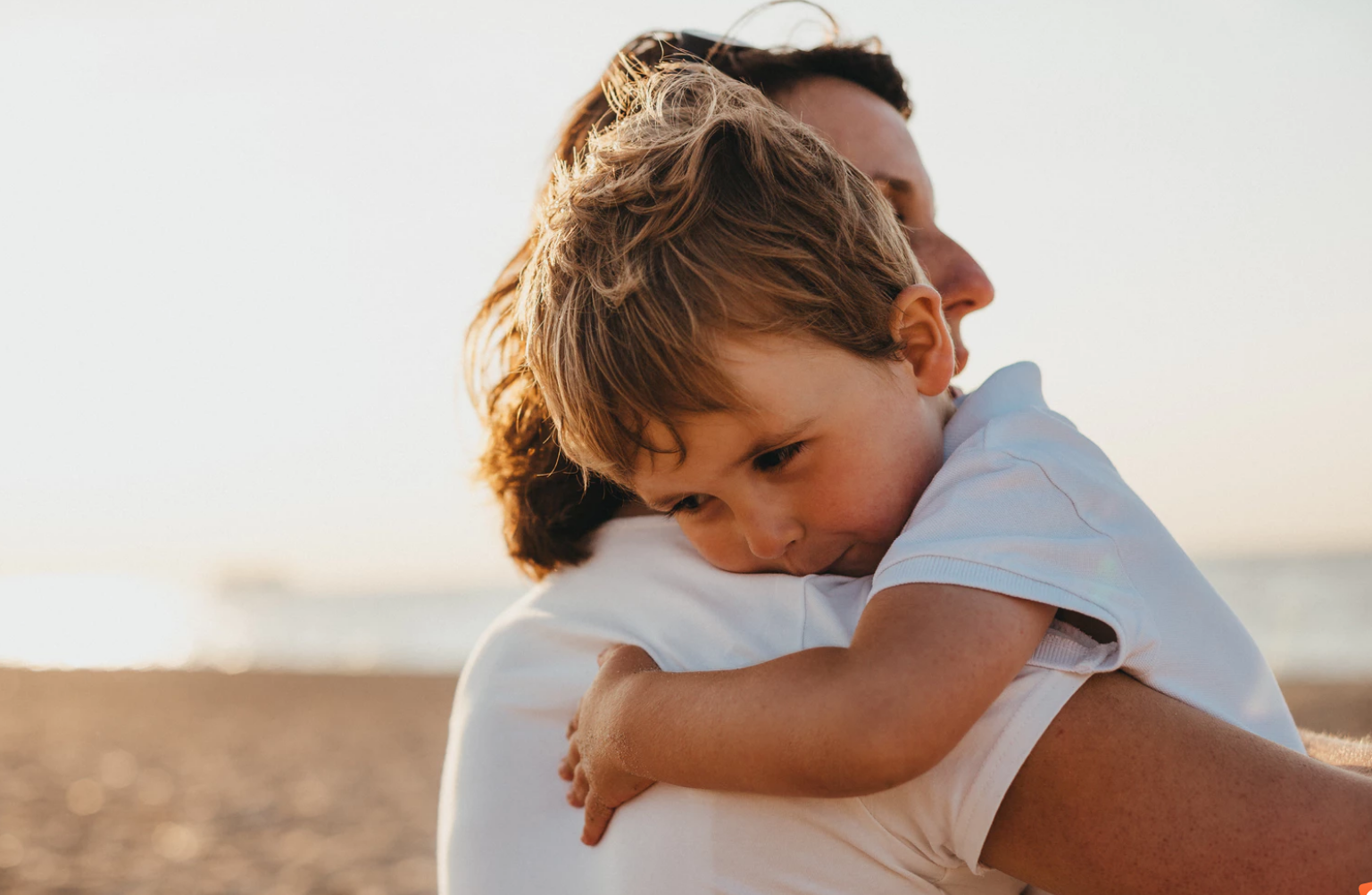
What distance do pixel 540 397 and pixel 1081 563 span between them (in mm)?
1061

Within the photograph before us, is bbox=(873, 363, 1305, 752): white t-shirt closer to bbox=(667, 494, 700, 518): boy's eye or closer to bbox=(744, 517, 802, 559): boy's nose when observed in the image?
→ bbox=(744, 517, 802, 559): boy's nose

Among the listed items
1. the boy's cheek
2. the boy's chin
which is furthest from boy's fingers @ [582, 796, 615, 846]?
the boy's chin

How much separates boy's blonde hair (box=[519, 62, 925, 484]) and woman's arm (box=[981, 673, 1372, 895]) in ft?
2.07

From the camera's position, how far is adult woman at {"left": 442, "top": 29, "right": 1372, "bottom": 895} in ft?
3.94

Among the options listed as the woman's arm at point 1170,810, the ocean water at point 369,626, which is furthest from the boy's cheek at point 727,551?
the ocean water at point 369,626

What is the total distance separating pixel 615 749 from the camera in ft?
4.77

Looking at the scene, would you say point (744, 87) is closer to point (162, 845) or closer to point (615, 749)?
point (615, 749)

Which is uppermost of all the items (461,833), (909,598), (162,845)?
(909,598)

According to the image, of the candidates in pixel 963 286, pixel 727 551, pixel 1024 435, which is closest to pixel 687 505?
pixel 727 551

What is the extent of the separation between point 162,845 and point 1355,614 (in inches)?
868

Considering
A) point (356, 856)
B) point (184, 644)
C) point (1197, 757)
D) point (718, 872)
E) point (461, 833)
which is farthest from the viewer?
point (184, 644)

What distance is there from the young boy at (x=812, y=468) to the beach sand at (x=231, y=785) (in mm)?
529

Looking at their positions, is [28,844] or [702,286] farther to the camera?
[28,844]

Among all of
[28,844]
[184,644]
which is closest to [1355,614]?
[28,844]
